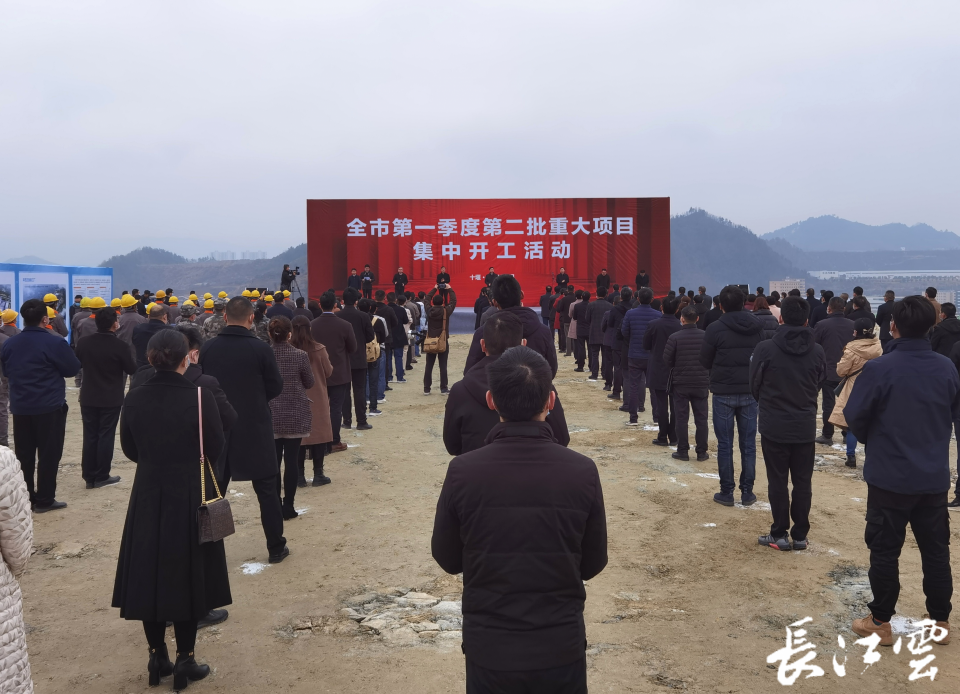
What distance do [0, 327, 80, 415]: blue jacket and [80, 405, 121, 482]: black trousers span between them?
0.59 m

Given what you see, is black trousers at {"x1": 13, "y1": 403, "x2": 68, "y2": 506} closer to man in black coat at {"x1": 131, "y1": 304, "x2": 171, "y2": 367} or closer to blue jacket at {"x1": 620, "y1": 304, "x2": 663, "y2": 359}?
man in black coat at {"x1": 131, "y1": 304, "x2": 171, "y2": 367}

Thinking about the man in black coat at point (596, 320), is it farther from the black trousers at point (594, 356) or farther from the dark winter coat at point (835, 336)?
the dark winter coat at point (835, 336)

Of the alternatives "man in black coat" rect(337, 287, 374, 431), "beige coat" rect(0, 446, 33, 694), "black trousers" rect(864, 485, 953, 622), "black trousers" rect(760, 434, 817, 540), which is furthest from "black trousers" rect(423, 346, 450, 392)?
"beige coat" rect(0, 446, 33, 694)

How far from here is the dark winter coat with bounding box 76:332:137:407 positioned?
642cm

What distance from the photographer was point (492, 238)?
77.9 ft

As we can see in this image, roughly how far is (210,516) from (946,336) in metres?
7.10

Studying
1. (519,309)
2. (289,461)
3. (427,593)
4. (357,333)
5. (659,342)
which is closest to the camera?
(427,593)

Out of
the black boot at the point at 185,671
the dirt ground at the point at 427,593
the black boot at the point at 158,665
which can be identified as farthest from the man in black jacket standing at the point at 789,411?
the black boot at the point at 158,665

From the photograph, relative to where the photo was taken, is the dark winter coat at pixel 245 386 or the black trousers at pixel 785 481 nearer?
the dark winter coat at pixel 245 386

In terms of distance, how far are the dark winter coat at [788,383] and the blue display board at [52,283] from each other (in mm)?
12952

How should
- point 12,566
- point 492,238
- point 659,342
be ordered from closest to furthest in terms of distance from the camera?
point 12,566, point 659,342, point 492,238

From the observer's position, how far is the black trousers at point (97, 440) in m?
6.64

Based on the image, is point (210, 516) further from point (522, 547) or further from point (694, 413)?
point (694, 413)

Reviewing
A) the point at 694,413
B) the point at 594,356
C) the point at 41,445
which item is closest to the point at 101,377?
the point at 41,445
